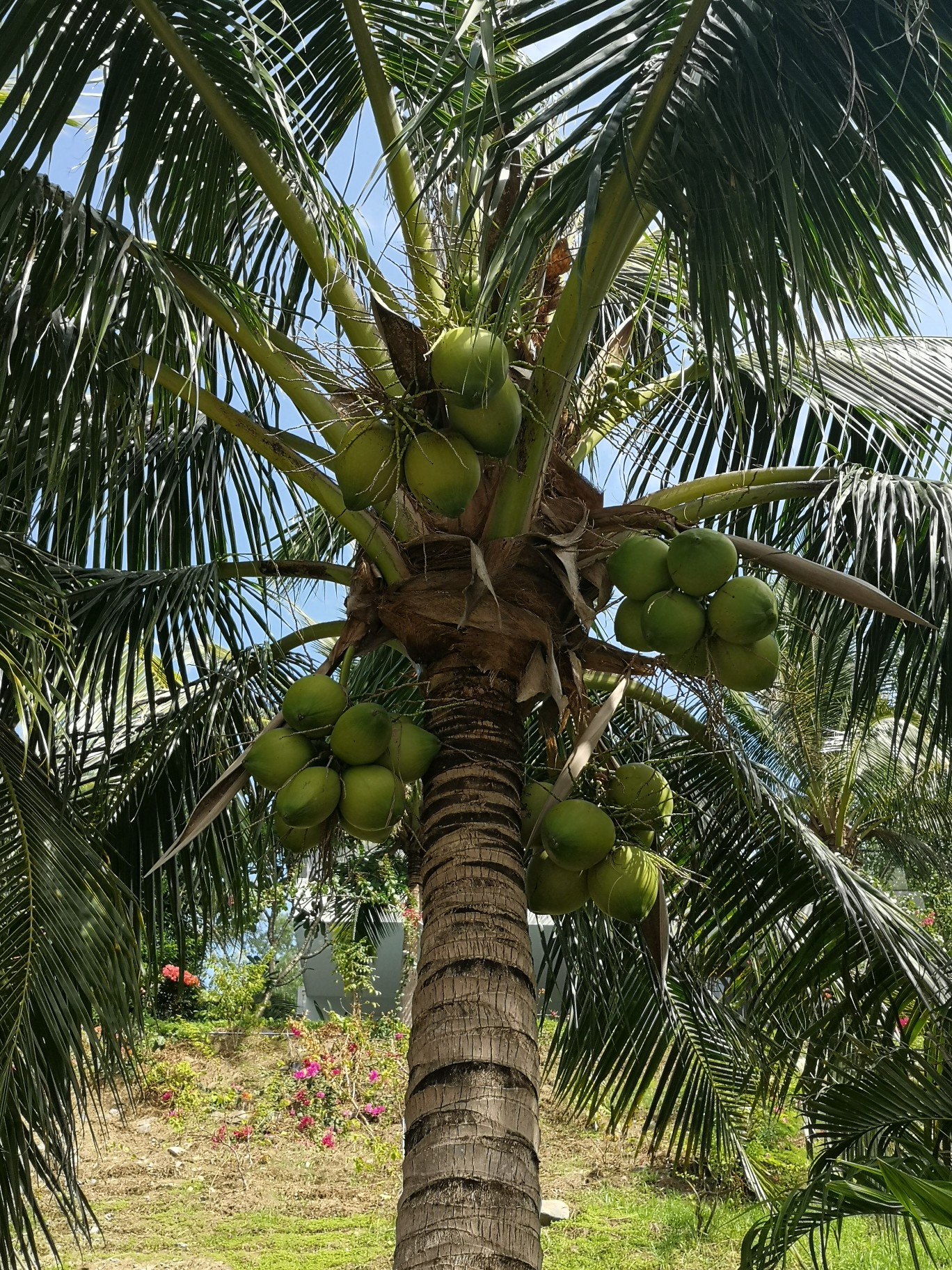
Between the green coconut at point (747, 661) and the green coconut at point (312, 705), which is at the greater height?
the green coconut at point (747, 661)

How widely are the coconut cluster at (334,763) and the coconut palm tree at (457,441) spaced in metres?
0.14

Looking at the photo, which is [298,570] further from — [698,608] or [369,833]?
[698,608]

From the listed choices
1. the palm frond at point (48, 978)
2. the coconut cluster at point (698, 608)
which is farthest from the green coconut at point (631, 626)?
the palm frond at point (48, 978)

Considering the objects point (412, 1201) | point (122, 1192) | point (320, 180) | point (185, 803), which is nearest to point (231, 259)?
point (320, 180)

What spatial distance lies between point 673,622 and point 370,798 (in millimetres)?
758

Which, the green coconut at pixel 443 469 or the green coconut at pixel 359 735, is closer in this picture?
the green coconut at pixel 443 469

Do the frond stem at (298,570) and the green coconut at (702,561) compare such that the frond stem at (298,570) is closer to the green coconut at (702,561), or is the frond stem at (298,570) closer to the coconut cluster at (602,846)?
the coconut cluster at (602,846)

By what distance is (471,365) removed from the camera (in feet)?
7.40

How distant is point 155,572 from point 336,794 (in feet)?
5.41

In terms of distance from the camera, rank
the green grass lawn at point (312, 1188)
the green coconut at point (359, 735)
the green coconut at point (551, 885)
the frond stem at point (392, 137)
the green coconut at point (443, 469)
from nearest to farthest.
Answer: the green coconut at point (443, 469) < the green coconut at point (359, 735) < the green coconut at point (551, 885) < the frond stem at point (392, 137) < the green grass lawn at point (312, 1188)

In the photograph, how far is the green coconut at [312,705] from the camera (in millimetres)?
2566

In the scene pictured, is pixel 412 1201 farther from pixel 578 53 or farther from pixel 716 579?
pixel 578 53

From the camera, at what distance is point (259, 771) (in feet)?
8.29

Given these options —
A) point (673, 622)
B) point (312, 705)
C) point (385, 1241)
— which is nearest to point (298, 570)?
point (312, 705)
